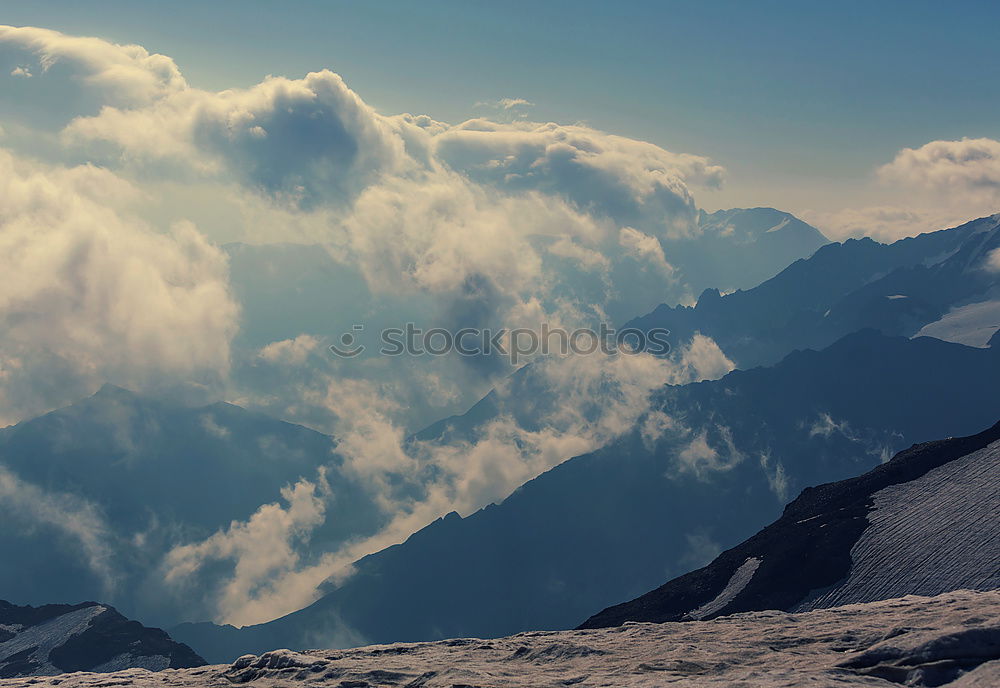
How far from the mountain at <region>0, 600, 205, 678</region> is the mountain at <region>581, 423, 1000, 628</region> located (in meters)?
85.8

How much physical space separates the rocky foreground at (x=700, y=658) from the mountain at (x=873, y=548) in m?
25.1

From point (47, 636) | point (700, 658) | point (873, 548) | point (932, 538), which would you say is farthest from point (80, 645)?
point (932, 538)

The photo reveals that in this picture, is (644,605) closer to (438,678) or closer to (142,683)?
(438,678)

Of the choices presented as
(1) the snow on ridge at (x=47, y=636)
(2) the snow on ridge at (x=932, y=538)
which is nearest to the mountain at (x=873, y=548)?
(2) the snow on ridge at (x=932, y=538)

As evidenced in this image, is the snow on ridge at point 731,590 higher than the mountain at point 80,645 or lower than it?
lower

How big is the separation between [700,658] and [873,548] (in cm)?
6290

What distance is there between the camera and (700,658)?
64.4 m

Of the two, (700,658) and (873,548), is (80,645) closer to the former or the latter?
(700,658)

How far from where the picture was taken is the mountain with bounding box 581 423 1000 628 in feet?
→ 340

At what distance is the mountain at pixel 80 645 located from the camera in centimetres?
14375

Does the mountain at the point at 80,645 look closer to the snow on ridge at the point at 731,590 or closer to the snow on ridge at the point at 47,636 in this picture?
the snow on ridge at the point at 47,636

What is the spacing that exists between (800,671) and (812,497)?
353 ft

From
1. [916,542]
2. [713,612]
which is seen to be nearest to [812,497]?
[916,542]

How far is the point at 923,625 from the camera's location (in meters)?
61.6
